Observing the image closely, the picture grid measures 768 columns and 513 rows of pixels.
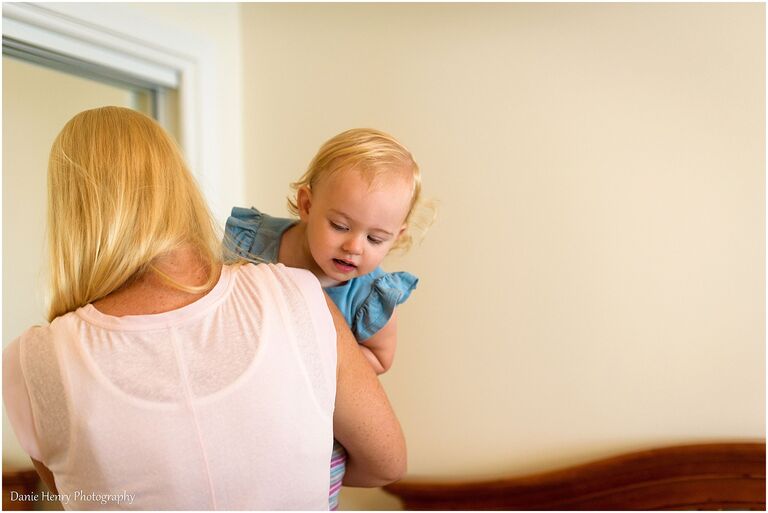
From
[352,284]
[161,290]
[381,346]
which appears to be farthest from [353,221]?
[161,290]

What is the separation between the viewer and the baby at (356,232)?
1.25m

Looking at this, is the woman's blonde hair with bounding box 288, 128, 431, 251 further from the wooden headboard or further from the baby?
the wooden headboard

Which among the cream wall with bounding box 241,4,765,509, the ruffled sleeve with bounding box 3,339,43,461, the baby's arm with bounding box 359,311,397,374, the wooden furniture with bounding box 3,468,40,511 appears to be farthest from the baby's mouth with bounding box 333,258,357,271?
the wooden furniture with bounding box 3,468,40,511

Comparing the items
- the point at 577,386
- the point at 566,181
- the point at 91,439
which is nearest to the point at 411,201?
the point at 91,439

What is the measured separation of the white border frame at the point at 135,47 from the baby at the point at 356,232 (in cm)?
74

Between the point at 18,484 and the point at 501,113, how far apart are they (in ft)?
5.04

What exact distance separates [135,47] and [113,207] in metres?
1.20

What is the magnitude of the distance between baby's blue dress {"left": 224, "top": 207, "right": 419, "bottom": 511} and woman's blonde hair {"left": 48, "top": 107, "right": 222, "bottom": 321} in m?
0.31

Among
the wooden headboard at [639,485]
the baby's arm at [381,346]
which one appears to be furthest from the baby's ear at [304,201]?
the wooden headboard at [639,485]

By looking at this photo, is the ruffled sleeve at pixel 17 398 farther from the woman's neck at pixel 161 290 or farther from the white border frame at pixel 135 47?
the white border frame at pixel 135 47

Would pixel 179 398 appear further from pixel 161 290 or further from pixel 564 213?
pixel 564 213

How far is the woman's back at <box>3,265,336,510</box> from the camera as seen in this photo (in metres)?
0.84

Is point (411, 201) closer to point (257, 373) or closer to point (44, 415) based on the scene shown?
point (257, 373)

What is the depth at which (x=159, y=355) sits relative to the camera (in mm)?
854
